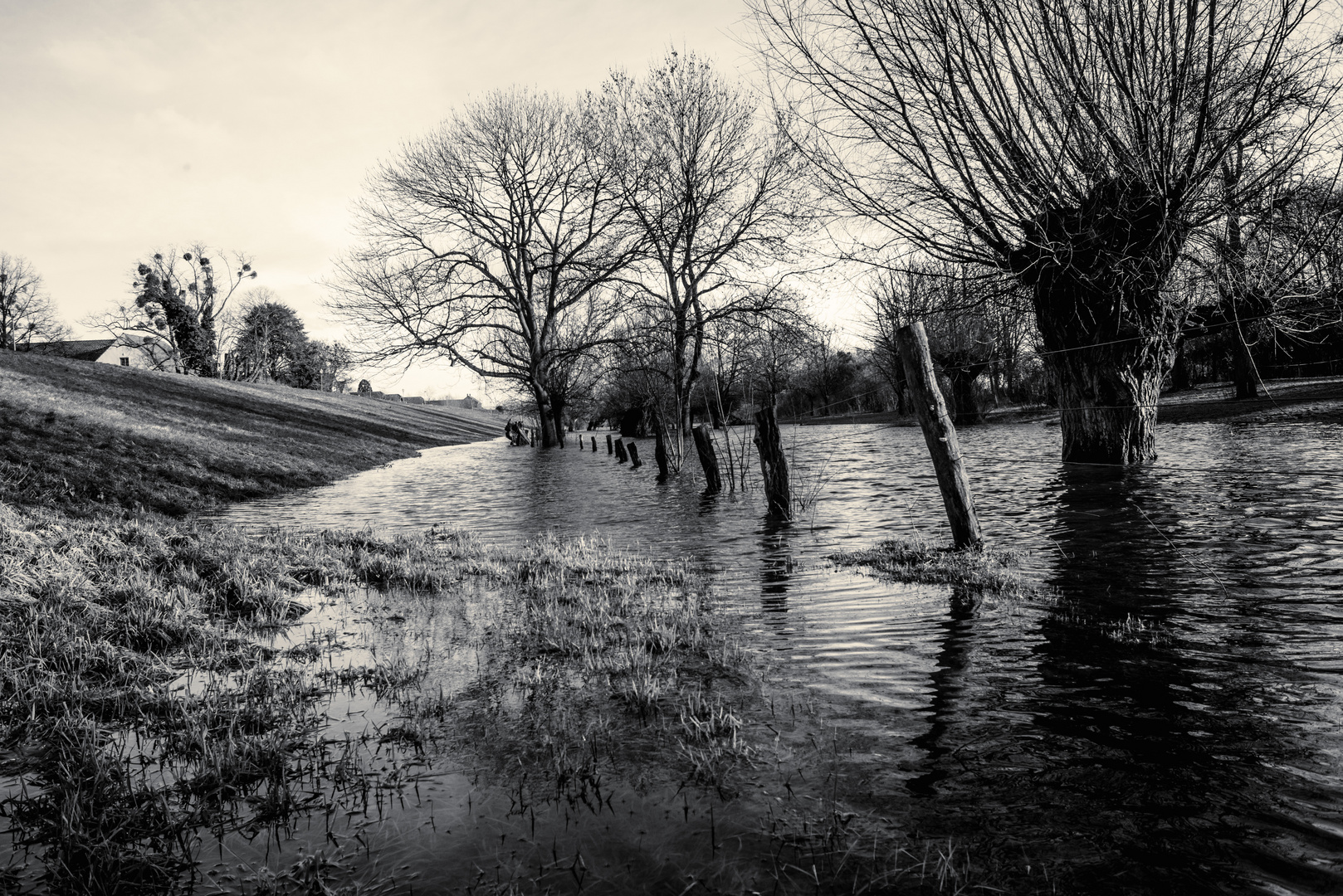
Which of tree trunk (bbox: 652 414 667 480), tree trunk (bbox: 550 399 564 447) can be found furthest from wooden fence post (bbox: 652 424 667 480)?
tree trunk (bbox: 550 399 564 447)

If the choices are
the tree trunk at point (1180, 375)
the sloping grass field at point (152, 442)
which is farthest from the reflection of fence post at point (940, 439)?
the tree trunk at point (1180, 375)

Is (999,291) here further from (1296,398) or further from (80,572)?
(1296,398)

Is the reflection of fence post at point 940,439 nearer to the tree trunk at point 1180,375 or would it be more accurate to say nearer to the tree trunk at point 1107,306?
the tree trunk at point 1107,306

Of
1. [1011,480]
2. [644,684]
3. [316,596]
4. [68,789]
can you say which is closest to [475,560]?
[316,596]

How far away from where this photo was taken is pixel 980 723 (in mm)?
3242

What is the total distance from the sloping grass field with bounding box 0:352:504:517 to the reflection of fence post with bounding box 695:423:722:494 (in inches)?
372

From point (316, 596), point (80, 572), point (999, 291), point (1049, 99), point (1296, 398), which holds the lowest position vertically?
point (316, 596)

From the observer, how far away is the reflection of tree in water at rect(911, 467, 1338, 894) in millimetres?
2271

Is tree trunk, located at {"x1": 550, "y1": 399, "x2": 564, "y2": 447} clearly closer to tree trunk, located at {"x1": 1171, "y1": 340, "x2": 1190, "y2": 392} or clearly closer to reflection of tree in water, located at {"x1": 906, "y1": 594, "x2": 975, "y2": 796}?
tree trunk, located at {"x1": 1171, "y1": 340, "x2": 1190, "y2": 392}

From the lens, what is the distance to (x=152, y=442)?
52.7 feet

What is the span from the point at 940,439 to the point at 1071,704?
Answer: 4138 mm

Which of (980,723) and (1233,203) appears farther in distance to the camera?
(1233,203)

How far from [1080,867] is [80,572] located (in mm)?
6775

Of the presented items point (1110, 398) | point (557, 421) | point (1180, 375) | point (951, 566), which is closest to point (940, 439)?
point (951, 566)
